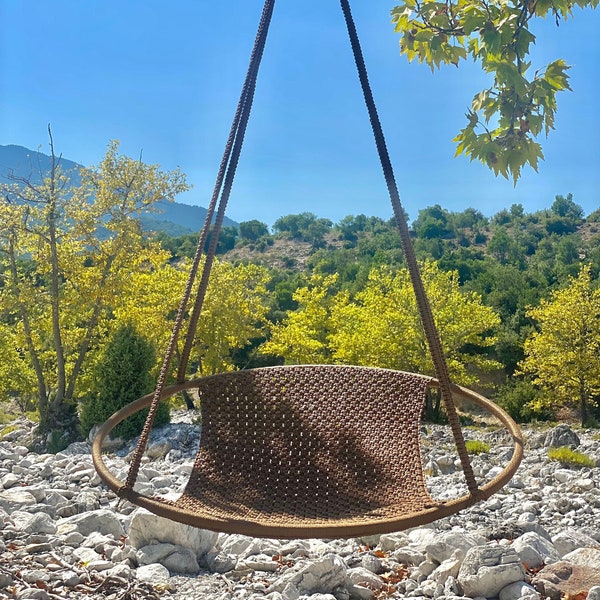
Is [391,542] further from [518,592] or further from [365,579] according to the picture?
[518,592]

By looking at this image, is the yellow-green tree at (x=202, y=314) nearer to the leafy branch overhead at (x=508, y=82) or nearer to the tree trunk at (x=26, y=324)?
the tree trunk at (x=26, y=324)

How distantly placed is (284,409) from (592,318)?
10.7 m

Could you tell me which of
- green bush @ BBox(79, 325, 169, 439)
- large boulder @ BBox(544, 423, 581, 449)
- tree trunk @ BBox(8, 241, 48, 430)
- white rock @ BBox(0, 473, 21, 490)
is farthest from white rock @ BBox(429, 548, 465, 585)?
tree trunk @ BBox(8, 241, 48, 430)

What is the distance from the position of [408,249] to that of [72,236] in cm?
735

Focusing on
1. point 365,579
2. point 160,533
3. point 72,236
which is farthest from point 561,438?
point 72,236

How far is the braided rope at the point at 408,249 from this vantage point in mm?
1633

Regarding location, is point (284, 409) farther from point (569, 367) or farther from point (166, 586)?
point (569, 367)

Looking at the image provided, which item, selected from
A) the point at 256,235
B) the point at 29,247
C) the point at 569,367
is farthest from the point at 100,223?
the point at 256,235

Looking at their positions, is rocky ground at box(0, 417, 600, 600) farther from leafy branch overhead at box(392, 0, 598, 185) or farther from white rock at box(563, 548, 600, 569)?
leafy branch overhead at box(392, 0, 598, 185)

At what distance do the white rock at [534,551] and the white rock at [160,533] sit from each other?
1.37 meters

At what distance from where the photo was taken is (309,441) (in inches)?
101

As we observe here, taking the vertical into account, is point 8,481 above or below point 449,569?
below

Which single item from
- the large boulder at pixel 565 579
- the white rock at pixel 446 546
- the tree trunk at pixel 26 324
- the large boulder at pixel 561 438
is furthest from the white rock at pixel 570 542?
the tree trunk at pixel 26 324

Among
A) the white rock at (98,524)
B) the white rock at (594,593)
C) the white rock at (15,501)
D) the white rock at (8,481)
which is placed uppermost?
the white rock at (594,593)
